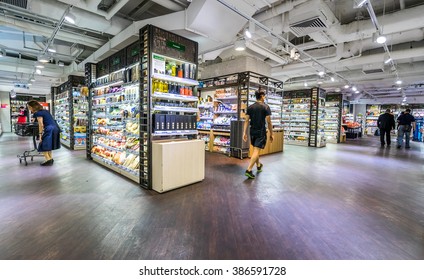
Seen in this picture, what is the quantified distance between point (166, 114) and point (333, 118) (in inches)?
518

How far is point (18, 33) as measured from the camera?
696 centimetres

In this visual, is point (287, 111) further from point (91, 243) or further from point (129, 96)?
point (91, 243)

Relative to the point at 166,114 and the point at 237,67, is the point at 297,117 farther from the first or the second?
the point at 166,114

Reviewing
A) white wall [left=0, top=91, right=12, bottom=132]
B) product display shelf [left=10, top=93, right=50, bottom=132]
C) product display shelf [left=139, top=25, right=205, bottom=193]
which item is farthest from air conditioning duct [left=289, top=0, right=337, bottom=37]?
white wall [left=0, top=91, right=12, bottom=132]

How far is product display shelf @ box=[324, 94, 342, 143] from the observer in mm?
13398

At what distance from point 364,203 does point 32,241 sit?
4.59 metres

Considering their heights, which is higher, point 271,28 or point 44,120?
point 271,28

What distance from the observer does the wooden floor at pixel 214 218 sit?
210 centimetres

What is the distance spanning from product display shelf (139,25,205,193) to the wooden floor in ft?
1.04

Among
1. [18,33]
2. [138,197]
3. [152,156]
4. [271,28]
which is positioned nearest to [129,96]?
[152,156]

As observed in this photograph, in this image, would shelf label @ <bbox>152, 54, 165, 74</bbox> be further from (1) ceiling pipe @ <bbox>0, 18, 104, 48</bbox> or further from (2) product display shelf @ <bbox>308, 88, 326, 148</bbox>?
(2) product display shelf @ <bbox>308, 88, 326, 148</bbox>

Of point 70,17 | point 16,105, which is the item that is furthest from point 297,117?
point 16,105

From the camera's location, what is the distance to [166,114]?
4.11 meters
